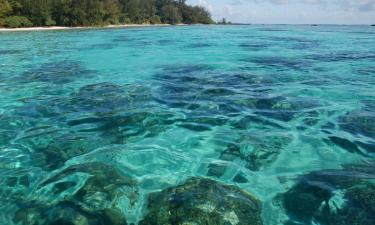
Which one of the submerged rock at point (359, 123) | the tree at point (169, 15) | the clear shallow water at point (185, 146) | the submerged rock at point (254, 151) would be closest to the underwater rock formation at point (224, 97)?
the clear shallow water at point (185, 146)

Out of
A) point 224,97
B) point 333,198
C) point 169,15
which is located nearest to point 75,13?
point 169,15

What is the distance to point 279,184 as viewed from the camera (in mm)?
4375

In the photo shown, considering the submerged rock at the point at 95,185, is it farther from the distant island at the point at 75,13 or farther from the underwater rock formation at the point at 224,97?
the distant island at the point at 75,13

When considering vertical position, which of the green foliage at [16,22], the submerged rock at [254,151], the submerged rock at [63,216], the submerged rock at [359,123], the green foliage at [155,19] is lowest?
the green foliage at [155,19]

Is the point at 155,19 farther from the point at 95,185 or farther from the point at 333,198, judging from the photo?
the point at 333,198

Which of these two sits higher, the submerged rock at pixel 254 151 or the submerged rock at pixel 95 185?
the submerged rock at pixel 254 151

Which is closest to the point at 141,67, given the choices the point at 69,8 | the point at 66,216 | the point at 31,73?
the point at 31,73

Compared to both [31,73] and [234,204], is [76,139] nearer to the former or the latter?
[234,204]

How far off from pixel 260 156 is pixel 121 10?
275 ft

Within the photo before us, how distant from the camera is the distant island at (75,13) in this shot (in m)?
50.2

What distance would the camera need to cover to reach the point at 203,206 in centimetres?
371

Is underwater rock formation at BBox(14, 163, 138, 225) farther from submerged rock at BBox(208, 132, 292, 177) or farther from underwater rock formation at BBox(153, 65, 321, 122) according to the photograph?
underwater rock formation at BBox(153, 65, 321, 122)

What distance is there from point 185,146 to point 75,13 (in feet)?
198

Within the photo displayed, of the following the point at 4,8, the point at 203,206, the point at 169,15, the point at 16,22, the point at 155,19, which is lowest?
the point at 155,19
